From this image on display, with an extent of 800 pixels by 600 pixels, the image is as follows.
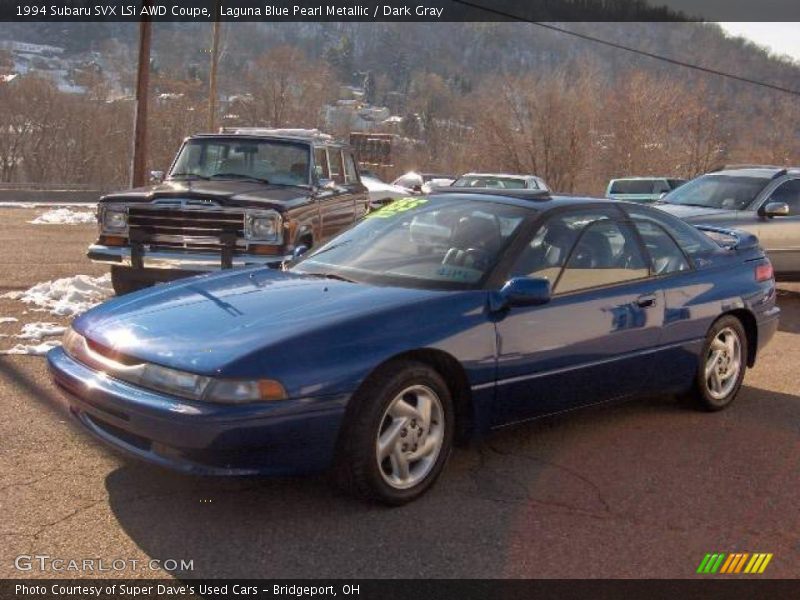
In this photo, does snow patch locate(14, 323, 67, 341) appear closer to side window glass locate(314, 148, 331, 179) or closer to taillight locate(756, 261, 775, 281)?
side window glass locate(314, 148, 331, 179)

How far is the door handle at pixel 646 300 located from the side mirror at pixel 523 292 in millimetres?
974

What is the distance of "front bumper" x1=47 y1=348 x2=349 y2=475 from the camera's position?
348 cm

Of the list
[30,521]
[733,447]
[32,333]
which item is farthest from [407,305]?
[32,333]

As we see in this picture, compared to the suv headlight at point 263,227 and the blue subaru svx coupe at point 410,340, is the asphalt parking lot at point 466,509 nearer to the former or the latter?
the blue subaru svx coupe at point 410,340

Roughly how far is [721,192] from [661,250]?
625cm

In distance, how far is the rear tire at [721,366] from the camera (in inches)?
221

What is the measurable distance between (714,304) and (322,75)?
2538 inches

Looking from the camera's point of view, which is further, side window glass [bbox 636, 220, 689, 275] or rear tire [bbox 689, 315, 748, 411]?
rear tire [bbox 689, 315, 748, 411]

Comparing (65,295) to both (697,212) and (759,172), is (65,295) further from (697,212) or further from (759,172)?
(759,172)

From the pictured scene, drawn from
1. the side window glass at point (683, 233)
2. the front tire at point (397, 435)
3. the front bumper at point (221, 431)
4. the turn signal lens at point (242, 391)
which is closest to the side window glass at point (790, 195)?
the side window glass at point (683, 233)

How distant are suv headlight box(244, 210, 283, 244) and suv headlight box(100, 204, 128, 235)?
1237 mm

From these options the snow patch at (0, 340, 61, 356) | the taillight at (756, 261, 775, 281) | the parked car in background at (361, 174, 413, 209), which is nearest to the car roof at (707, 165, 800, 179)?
the taillight at (756, 261, 775, 281)

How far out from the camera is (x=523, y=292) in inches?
169

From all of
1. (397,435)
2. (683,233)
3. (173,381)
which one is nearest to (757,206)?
(683,233)
